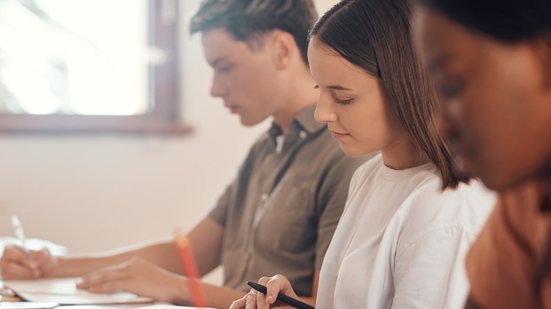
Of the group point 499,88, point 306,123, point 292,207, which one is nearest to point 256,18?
point 306,123

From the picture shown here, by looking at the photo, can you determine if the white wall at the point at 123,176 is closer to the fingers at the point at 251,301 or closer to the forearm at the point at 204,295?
the forearm at the point at 204,295

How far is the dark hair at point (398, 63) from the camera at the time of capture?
1.23 m

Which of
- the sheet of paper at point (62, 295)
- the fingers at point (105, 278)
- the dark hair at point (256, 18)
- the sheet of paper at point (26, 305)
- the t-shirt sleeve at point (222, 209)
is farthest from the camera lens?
the t-shirt sleeve at point (222, 209)

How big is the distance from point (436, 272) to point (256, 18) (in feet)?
3.19

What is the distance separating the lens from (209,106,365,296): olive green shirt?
5.57 feet

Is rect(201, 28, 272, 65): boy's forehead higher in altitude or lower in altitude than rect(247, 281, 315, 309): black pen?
higher

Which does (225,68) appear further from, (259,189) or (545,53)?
(545,53)

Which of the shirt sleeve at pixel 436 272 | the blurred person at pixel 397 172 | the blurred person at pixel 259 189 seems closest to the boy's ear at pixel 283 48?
the blurred person at pixel 259 189

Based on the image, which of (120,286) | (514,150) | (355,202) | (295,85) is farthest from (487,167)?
(295,85)

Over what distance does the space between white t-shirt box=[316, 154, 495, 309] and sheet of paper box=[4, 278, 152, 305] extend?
44 cm

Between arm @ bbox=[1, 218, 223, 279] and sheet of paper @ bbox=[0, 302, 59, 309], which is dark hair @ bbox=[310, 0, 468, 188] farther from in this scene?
arm @ bbox=[1, 218, 223, 279]

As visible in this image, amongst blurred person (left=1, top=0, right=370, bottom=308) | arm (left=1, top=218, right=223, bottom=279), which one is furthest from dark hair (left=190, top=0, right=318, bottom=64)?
arm (left=1, top=218, right=223, bottom=279)

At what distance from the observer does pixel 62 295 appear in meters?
1.67

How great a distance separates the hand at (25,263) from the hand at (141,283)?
22 centimetres
